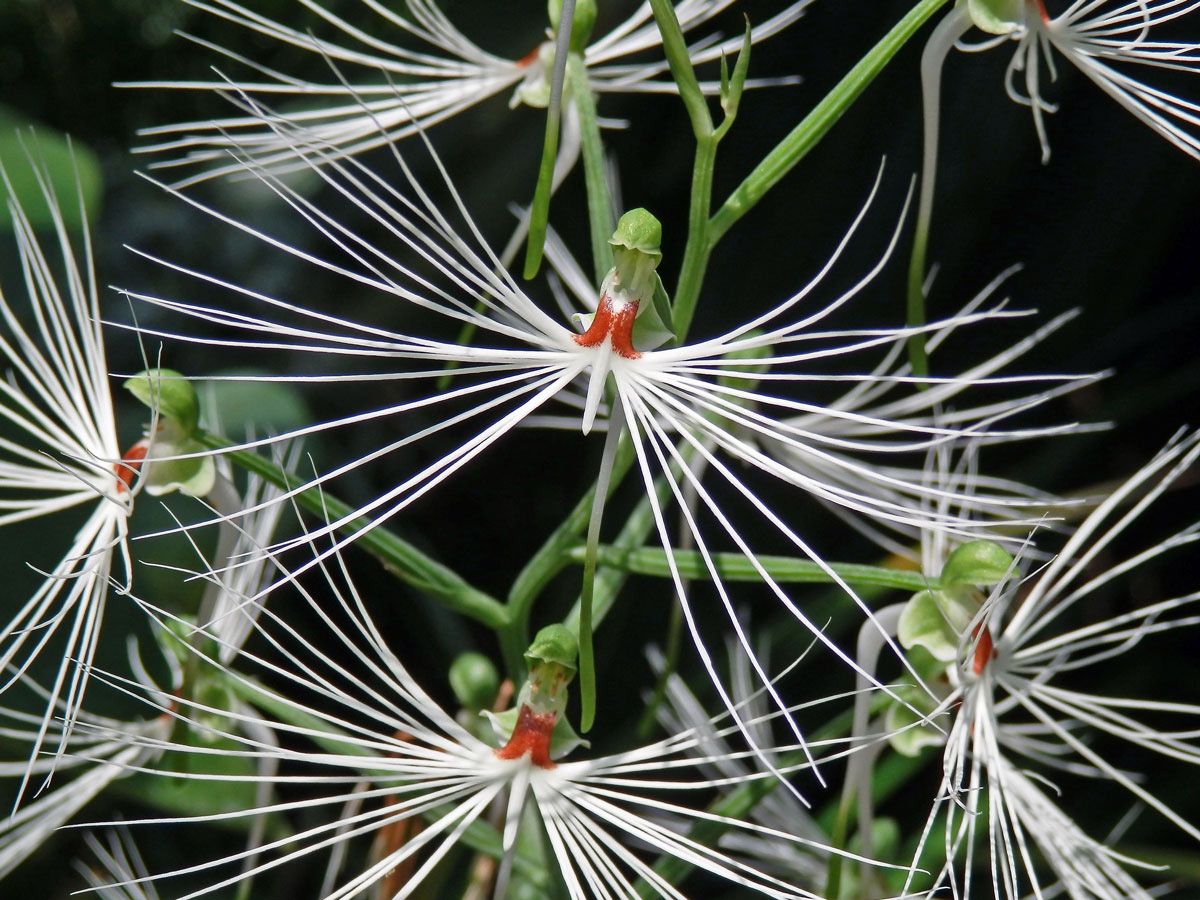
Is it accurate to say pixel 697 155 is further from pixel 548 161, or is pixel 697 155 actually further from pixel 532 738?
pixel 532 738

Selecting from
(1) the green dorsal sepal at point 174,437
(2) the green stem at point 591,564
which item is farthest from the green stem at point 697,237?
(1) the green dorsal sepal at point 174,437

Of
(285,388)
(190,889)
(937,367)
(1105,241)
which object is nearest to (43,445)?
(285,388)

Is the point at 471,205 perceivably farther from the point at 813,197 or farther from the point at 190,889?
the point at 190,889

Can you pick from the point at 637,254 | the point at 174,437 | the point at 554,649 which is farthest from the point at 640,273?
the point at 174,437

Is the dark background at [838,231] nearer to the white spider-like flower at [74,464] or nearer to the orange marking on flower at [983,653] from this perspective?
the white spider-like flower at [74,464]

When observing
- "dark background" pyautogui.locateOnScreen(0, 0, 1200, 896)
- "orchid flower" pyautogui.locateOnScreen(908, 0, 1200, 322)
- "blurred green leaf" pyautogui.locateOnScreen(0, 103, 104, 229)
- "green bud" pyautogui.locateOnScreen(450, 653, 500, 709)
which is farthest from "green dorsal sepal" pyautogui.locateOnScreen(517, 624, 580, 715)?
"blurred green leaf" pyautogui.locateOnScreen(0, 103, 104, 229)

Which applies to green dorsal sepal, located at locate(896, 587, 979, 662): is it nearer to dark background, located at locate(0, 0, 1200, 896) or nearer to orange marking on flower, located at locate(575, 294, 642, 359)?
orange marking on flower, located at locate(575, 294, 642, 359)

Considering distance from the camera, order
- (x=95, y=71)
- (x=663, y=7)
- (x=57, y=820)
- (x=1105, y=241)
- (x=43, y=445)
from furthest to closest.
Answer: (x=95, y=71) → (x=1105, y=241) → (x=43, y=445) → (x=57, y=820) → (x=663, y=7)

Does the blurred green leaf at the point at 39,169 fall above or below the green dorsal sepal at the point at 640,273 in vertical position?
above
